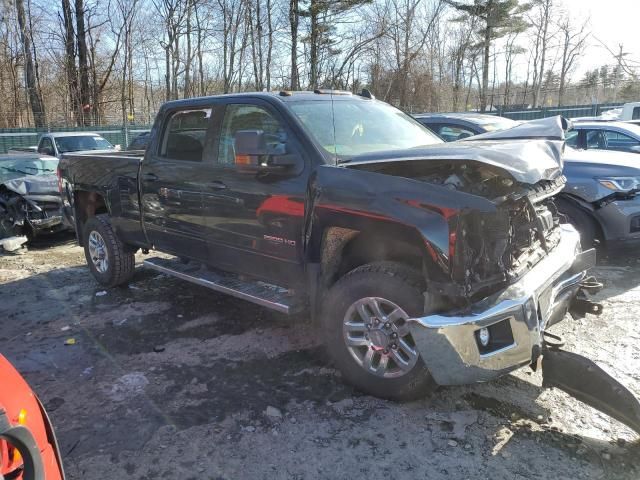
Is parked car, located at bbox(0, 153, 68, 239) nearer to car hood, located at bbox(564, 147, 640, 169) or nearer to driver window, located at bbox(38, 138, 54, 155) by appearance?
driver window, located at bbox(38, 138, 54, 155)

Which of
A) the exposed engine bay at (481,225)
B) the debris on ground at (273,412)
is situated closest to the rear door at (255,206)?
the exposed engine bay at (481,225)

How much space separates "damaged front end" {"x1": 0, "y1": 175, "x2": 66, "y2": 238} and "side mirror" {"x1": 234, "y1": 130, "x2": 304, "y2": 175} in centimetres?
585

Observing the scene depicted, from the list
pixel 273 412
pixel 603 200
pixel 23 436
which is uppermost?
pixel 603 200

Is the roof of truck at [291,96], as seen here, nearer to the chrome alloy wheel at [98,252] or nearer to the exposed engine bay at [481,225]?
the exposed engine bay at [481,225]

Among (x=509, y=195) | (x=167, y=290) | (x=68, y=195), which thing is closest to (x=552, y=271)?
(x=509, y=195)

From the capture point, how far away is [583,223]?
6.09m

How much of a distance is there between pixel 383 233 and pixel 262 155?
1107 mm

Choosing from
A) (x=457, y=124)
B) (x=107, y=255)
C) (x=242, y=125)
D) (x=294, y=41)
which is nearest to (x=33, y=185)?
(x=107, y=255)

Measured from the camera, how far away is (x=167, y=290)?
19.7 ft

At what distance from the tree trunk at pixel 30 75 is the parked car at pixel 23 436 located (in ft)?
98.0

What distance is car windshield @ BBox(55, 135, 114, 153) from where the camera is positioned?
1412 centimetres

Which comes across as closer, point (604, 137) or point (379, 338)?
point (379, 338)

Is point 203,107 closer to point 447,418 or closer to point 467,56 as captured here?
point 447,418

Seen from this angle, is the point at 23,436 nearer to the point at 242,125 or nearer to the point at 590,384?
the point at 590,384
